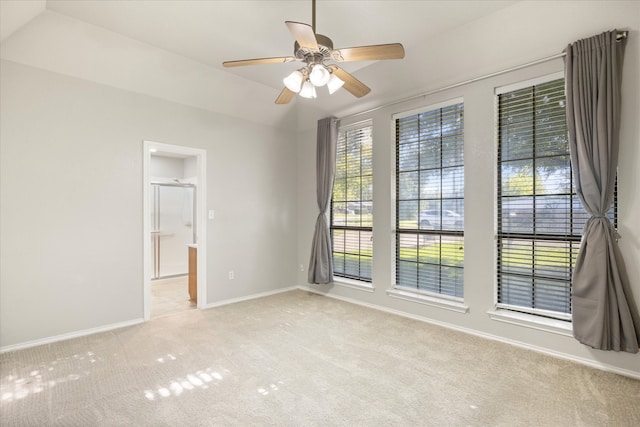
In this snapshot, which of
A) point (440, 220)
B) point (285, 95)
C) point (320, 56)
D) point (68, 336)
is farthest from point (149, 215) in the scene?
point (440, 220)

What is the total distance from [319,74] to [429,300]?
9.06ft

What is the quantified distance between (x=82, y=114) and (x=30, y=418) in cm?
276

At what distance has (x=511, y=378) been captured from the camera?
2422 mm

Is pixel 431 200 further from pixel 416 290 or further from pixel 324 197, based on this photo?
pixel 324 197

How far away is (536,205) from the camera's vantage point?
2988 millimetres

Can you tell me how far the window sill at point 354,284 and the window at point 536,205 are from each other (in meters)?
1.61

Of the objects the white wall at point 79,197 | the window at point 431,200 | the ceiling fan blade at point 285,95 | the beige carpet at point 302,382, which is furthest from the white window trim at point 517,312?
the white wall at point 79,197

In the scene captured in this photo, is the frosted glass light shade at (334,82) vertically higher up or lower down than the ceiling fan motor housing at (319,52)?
lower down

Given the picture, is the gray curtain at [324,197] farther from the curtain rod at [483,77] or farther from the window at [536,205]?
the window at [536,205]

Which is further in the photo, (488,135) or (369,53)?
(488,135)

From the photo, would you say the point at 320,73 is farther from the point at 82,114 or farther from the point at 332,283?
the point at 332,283

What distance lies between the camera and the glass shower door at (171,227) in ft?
19.9

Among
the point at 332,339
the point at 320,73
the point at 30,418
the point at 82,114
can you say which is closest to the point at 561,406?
the point at 332,339

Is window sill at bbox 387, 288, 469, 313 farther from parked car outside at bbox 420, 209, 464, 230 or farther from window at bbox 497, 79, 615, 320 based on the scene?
parked car outside at bbox 420, 209, 464, 230
